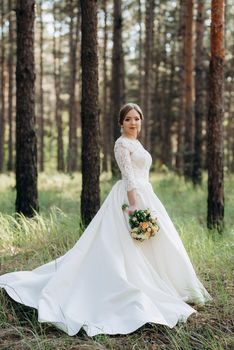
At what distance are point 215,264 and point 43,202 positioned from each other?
23.1 ft

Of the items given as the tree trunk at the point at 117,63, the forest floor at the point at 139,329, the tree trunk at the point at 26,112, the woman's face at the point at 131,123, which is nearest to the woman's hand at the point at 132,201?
the woman's face at the point at 131,123

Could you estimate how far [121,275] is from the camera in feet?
18.7

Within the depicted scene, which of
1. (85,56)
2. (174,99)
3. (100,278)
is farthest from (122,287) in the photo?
(174,99)

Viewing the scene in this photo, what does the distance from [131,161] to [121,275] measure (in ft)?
4.37

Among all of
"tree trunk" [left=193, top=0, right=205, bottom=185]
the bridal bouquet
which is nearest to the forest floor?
the bridal bouquet

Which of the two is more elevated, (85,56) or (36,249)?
(85,56)

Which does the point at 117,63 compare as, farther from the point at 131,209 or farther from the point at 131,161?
the point at 131,209

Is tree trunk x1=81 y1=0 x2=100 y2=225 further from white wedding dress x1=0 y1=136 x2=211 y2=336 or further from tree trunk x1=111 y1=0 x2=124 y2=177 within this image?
tree trunk x1=111 y1=0 x2=124 y2=177

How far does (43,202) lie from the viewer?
44.5 feet

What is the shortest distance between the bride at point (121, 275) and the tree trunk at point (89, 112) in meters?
2.87

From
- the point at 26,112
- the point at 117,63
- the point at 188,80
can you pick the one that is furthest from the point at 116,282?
the point at 188,80

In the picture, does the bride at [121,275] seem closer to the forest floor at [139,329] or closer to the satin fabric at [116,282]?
the satin fabric at [116,282]

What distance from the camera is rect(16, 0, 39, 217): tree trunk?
401 inches

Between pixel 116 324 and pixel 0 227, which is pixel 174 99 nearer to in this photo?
pixel 0 227
